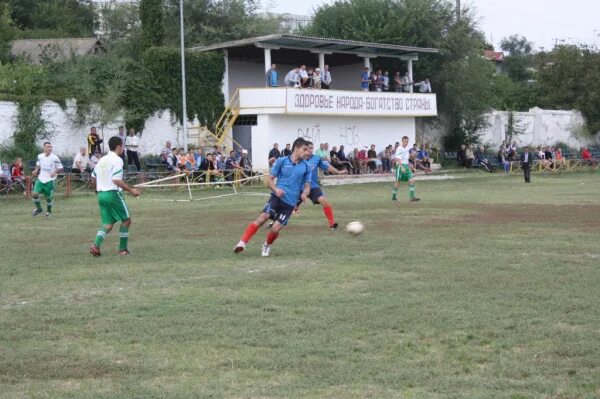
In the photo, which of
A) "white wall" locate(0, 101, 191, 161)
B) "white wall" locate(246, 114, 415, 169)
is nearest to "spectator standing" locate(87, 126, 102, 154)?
"white wall" locate(0, 101, 191, 161)

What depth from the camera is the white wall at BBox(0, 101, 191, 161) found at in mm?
33469

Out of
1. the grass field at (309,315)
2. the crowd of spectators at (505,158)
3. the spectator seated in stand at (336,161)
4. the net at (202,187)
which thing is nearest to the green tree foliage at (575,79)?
the crowd of spectators at (505,158)

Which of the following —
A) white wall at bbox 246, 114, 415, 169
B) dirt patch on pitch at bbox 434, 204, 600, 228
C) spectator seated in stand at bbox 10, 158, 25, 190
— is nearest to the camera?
dirt patch on pitch at bbox 434, 204, 600, 228

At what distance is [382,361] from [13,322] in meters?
3.77

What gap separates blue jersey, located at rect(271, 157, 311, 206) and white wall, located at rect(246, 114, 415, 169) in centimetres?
2584

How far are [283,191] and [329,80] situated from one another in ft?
98.4

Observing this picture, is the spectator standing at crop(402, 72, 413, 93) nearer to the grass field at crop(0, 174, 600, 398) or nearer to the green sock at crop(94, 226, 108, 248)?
the grass field at crop(0, 174, 600, 398)

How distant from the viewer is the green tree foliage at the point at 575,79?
2303 inches

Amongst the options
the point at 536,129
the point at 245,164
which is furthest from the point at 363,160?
the point at 536,129

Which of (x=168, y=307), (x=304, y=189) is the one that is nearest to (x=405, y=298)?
(x=168, y=307)

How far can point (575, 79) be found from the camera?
60344mm

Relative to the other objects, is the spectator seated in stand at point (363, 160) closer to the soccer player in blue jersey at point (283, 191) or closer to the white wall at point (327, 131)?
the white wall at point (327, 131)

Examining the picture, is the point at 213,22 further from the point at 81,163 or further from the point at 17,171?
the point at 17,171

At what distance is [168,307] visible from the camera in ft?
31.3
